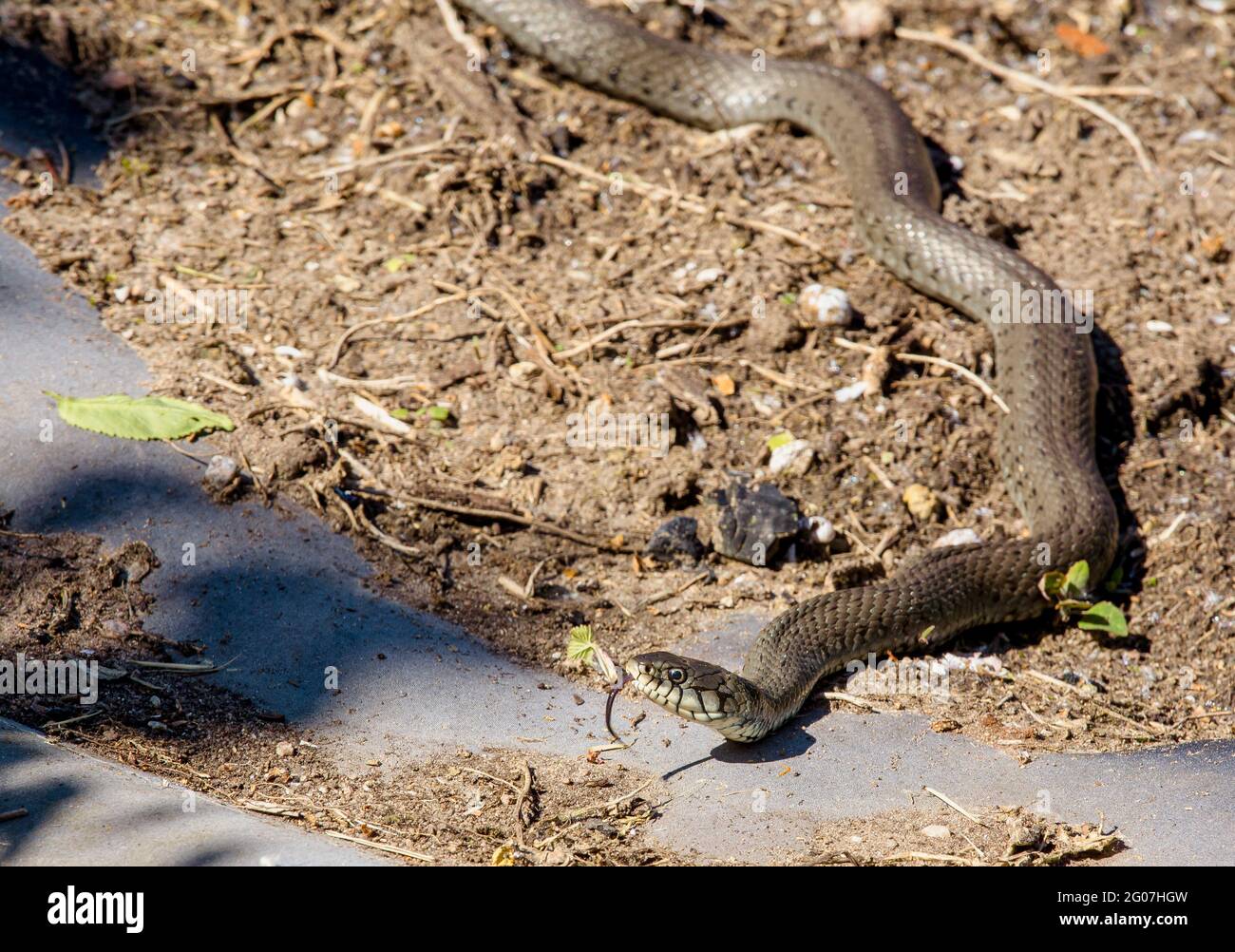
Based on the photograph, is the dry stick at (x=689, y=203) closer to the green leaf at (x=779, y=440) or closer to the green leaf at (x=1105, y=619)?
the green leaf at (x=779, y=440)

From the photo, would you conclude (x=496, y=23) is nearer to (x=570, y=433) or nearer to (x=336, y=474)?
(x=570, y=433)

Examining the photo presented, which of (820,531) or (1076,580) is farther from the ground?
(820,531)

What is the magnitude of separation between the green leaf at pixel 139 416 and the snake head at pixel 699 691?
2.54 meters

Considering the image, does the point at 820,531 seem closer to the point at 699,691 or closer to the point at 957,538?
the point at 957,538

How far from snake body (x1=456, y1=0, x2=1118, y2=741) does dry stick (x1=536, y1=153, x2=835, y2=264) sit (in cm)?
47

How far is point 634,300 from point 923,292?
6.45 ft

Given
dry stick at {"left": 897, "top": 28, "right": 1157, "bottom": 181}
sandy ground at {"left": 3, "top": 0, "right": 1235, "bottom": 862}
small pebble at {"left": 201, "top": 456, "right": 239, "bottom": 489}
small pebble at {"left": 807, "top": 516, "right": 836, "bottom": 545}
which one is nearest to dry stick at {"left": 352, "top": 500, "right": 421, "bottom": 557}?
sandy ground at {"left": 3, "top": 0, "right": 1235, "bottom": 862}

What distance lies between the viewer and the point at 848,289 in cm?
729

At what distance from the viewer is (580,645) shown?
189 inches

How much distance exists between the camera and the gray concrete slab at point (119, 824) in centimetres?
335

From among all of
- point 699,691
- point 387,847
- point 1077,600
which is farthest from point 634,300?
point 387,847
